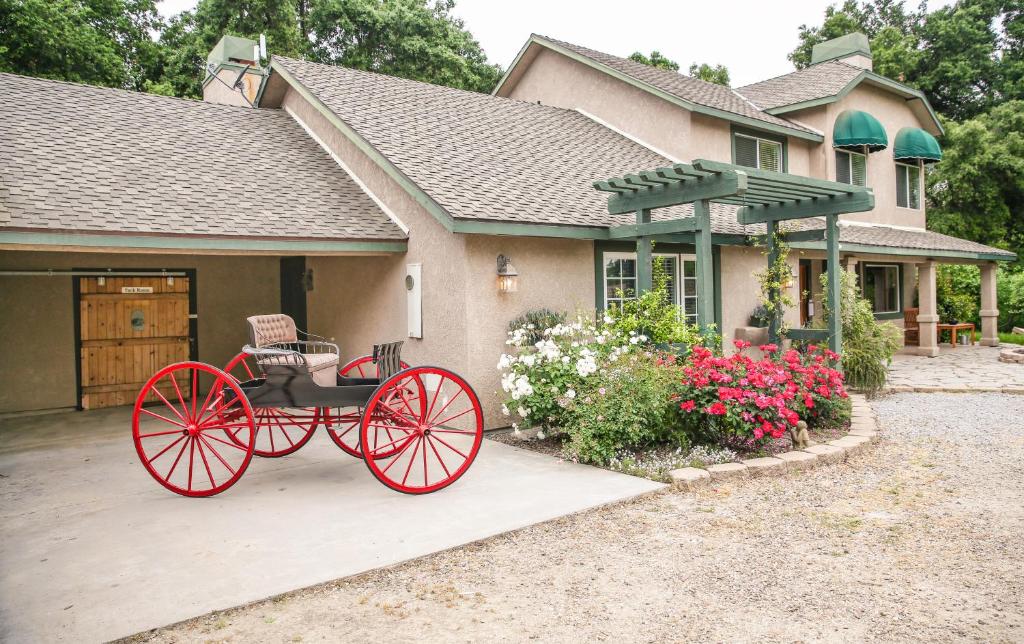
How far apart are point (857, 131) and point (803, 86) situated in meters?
2.06

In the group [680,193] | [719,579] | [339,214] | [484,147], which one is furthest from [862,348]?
[339,214]

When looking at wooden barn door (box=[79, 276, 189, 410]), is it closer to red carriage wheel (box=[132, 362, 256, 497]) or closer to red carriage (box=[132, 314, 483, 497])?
red carriage wheel (box=[132, 362, 256, 497])

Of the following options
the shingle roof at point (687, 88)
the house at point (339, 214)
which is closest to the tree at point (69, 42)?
the house at point (339, 214)

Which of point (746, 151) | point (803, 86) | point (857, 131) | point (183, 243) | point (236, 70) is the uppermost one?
point (236, 70)

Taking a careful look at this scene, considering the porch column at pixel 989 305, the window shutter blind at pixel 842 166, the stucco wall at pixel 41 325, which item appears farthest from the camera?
the porch column at pixel 989 305

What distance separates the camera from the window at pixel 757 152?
1406 centimetres

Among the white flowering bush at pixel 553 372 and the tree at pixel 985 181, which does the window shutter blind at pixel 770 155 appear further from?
the tree at pixel 985 181

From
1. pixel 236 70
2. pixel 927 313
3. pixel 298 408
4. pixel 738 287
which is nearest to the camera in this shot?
pixel 298 408

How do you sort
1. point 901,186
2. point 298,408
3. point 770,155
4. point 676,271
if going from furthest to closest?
Answer: point 901,186, point 770,155, point 676,271, point 298,408

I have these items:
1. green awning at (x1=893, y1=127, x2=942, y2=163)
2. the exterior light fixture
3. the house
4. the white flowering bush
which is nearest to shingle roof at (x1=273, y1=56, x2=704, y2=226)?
the house

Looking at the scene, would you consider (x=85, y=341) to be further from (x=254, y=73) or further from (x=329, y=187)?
(x=254, y=73)

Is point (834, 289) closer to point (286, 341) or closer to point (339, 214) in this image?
point (339, 214)

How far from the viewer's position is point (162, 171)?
8922 millimetres

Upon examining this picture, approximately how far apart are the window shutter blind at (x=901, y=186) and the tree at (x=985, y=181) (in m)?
7.38
